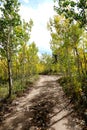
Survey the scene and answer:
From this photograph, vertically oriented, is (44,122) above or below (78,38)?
below

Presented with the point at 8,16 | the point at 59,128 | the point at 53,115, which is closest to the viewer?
the point at 59,128

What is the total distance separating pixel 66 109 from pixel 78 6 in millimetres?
7410

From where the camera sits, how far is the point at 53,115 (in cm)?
1377

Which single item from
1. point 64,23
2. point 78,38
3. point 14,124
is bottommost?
point 14,124

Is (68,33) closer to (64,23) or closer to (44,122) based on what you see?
(64,23)

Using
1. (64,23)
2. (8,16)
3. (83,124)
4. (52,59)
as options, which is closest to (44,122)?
(83,124)

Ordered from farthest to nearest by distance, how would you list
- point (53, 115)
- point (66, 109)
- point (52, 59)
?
point (52, 59), point (66, 109), point (53, 115)

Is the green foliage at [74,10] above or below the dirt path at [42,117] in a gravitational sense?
above

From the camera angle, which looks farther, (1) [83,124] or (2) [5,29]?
(2) [5,29]

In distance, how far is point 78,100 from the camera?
16.1 metres

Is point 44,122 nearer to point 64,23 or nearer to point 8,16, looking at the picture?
point 8,16

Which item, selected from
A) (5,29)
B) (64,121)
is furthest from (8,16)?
(64,121)

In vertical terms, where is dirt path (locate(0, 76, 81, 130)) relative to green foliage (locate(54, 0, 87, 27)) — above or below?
below

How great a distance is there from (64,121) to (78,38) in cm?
1565
